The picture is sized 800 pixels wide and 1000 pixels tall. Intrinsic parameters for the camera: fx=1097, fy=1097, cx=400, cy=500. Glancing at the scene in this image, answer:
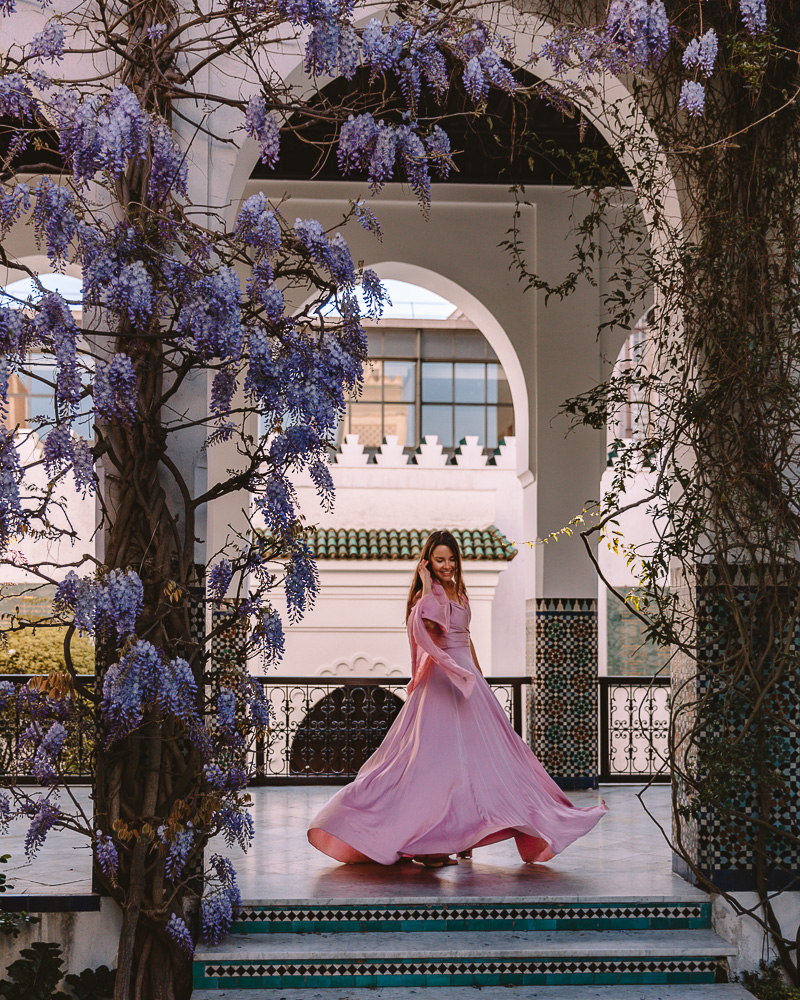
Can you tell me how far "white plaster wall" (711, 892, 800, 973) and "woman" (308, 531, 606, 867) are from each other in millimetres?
715

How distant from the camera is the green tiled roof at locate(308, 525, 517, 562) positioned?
13.3 metres

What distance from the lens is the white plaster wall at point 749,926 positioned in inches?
175

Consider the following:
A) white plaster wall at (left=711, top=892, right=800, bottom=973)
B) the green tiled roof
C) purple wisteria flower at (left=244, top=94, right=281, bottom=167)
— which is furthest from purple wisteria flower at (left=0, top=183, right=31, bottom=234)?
the green tiled roof

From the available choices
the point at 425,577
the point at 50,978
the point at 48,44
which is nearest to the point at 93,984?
the point at 50,978

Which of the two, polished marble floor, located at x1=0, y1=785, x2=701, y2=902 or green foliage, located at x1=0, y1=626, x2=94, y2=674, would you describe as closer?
polished marble floor, located at x1=0, y1=785, x2=701, y2=902

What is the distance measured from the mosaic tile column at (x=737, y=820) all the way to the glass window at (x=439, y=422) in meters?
12.1

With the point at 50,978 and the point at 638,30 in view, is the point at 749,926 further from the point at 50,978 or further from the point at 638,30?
the point at 638,30

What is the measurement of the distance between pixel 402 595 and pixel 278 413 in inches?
384

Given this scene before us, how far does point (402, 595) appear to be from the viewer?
1340 cm

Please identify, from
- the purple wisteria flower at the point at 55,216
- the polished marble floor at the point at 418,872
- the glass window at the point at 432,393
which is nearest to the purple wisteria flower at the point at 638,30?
the purple wisteria flower at the point at 55,216

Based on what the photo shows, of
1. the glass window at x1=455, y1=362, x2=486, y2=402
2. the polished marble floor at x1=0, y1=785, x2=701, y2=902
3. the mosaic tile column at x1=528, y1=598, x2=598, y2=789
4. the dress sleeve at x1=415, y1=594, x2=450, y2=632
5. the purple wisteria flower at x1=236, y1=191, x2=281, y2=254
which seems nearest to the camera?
the purple wisteria flower at x1=236, y1=191, x2=281, y2=254

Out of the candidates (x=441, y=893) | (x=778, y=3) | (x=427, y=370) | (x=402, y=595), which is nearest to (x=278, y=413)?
(x=441, y=893)

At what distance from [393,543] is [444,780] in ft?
28.6

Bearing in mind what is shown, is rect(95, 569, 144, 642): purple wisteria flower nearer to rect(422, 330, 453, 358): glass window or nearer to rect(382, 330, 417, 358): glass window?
rect(382, 330, 417, 358): glass window
